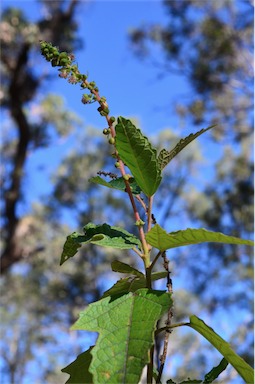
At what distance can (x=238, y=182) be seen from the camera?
478 inches

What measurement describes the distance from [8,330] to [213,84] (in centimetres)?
1194

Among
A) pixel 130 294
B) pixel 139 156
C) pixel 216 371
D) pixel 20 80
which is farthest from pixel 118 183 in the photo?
pixel 20 80

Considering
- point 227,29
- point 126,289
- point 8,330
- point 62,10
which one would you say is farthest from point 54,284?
point 126,289

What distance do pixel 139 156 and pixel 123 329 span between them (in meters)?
0.21

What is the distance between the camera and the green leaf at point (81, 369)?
60cm

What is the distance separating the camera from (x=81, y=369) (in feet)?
1.99

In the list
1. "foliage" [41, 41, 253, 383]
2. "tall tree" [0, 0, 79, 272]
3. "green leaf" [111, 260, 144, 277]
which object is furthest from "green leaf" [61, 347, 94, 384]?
"tall tree" [0, 0, 79, 272]

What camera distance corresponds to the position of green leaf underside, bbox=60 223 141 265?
590mm

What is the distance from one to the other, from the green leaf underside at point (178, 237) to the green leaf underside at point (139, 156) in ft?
0.29

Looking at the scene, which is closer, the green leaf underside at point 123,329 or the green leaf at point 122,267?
the green leaf underside at point 123,329

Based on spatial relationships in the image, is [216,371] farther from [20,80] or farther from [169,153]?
[20,80]

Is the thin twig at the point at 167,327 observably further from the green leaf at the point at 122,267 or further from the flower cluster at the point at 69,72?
the flower cluster at the point at 69,72

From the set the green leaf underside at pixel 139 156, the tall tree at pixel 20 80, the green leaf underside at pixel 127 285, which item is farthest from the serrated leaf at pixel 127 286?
the tall tree at pixel 20 80

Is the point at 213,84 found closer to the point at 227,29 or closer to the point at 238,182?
the point at 227,29
